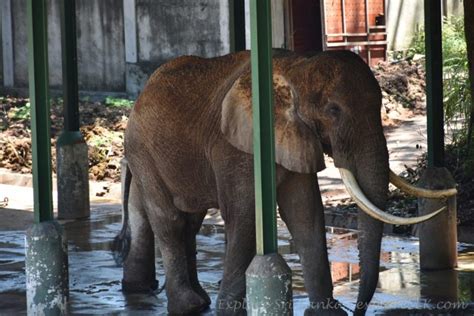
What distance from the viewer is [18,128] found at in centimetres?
1988

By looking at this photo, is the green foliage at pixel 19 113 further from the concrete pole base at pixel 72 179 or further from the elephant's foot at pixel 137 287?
the elephant's foot at pixel 137 287

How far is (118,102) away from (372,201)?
46.8ft

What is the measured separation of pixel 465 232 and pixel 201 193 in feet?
12.3

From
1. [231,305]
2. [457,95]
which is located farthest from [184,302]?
[457,95]

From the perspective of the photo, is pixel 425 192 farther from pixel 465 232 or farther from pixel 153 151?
pixel 465 232

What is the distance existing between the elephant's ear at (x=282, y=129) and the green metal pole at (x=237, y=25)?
97.0 inches

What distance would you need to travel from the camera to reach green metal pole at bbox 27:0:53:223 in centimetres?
846

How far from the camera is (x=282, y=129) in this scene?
28.2 feet

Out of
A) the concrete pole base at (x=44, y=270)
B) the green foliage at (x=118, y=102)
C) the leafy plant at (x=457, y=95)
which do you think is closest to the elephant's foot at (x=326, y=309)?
the concrete pole base at (x=44, y=270)

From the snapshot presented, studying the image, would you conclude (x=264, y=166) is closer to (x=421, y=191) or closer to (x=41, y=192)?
(x=421, y=191)

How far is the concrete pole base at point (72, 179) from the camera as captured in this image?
1393 cm

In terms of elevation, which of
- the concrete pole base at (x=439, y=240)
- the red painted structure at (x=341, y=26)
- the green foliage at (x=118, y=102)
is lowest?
the concrete pole base at (x=439, y=240)

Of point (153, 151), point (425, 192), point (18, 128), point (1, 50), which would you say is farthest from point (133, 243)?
point (1, 50)

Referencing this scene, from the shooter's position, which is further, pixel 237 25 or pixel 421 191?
pixel 237 25
